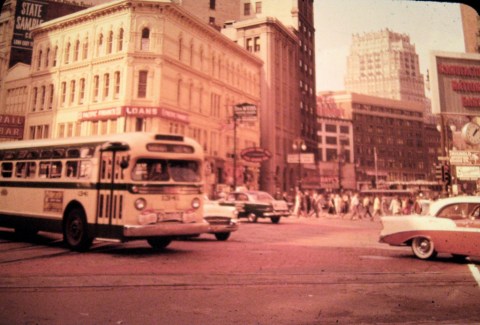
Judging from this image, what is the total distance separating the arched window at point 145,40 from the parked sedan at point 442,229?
1045 inches

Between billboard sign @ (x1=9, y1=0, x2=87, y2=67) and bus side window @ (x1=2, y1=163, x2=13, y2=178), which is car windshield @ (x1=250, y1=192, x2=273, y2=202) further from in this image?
billboard sign @ (x1=9, y1=0, x2=87, y2=67)

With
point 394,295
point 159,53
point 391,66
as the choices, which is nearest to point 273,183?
point 159,53

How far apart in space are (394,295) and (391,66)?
545 ft

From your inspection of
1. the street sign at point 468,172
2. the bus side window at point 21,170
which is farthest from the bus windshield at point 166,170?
the street sign at point 468,172

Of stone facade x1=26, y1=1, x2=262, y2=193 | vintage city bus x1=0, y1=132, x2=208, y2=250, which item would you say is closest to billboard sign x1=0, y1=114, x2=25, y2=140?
stone facade x1=26, y1=1, x2=262, y2=193

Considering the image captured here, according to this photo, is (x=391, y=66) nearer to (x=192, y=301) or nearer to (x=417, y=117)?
(x=417, y=117)

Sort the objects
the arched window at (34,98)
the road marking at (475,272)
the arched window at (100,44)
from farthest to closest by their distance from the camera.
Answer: the arched window at (34,98) < the arched window at (100,44) < the road marking at (475,272)

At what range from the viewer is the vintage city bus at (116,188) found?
884 centimetres

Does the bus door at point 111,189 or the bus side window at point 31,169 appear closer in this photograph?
the bus door at point 111,189

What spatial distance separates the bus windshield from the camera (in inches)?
353

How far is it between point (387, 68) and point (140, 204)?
164 m

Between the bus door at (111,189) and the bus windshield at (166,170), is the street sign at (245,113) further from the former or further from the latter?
the bus door at (111,189)

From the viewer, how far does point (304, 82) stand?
61.9 metres

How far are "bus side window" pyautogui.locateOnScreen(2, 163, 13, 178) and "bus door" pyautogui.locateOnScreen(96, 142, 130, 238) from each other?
3978mm
